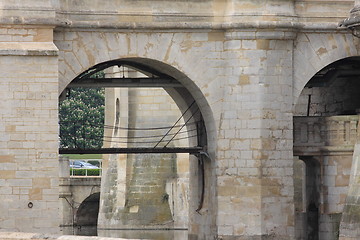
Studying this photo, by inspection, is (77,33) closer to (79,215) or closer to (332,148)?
(332,148)

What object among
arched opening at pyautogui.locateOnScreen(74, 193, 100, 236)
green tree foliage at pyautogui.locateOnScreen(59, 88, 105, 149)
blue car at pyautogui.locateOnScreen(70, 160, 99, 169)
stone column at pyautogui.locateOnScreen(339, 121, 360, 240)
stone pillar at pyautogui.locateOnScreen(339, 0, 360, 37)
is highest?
stone pillar at pyautogui.locateOnScreen(339, 0, 360, 37)

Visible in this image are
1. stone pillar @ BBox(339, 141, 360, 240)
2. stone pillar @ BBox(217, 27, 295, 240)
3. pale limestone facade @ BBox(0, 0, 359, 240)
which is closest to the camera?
stone pillar @ BBox(339, 141, 360, 240)

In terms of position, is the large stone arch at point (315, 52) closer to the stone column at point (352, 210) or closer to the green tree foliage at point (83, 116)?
the stone column at point (352, 210)

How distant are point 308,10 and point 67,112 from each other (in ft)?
134

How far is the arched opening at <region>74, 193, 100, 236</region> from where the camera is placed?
6919 cm

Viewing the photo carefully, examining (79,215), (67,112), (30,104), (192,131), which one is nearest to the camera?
(30,104)

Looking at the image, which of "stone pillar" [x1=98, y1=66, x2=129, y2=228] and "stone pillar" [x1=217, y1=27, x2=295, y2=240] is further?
"stone pillar" [x1=98, y1=66, x2=129, y2=228]

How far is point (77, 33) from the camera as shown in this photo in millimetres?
46125

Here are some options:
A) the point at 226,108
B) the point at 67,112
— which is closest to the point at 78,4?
the point at 226,108

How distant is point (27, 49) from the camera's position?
4522 cm

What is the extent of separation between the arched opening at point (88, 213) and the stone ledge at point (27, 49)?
78.1ft

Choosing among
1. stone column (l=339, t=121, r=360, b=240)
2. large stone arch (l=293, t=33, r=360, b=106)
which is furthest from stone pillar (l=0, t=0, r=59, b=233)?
stone column (l=339, t=121, r=360, b=240)

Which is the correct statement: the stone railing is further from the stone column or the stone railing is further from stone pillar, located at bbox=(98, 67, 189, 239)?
stone pillar, located at bbox=(98, 67, 189, 239)

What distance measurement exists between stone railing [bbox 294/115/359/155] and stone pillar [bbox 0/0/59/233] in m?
6.77
